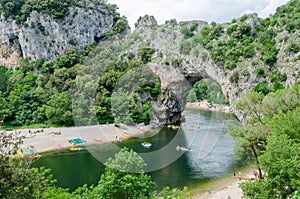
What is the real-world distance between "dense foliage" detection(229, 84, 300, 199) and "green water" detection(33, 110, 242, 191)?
217 inches

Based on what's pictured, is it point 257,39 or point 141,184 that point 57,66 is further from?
point 141,184

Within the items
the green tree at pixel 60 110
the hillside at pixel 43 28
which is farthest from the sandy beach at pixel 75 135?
the hillside at pixel 43 28

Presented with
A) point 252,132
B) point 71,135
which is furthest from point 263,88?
point 71,135

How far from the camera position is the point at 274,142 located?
362 inches

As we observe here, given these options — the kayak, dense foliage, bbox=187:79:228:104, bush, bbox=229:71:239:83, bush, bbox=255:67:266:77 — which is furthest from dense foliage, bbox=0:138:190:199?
dense foliage, bbox=187:79:228:104

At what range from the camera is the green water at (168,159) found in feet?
64.6

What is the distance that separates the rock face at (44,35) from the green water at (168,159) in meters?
26.6

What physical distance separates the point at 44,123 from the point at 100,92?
8078 mm

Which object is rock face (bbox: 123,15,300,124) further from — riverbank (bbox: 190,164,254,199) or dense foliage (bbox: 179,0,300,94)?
riverbank (bbox: 190,164,254,199)

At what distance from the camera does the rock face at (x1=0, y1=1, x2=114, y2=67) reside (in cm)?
4709

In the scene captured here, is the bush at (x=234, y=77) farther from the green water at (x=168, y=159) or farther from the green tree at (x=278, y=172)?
the green tree at (x=278, y=172)

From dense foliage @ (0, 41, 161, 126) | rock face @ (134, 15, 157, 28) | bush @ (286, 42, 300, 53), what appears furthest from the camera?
rock face @ (134, 15, 157, 28)

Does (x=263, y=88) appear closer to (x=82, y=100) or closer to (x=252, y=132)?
(x=252, y=132)

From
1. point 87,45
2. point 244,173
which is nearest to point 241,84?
point 244,173
